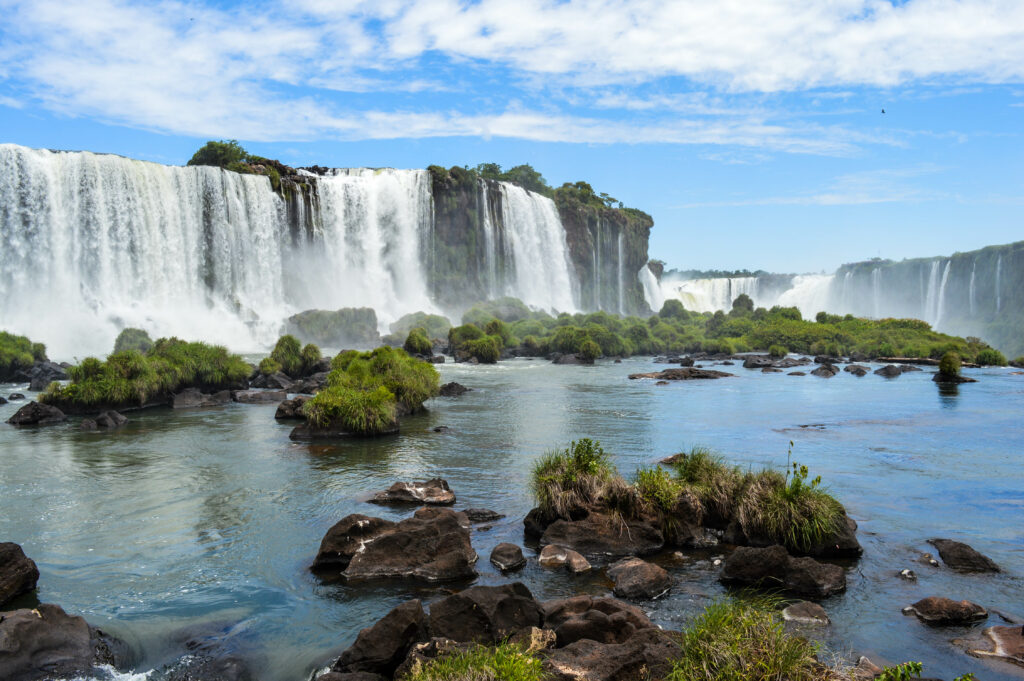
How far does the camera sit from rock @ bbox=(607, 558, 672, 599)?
837cm

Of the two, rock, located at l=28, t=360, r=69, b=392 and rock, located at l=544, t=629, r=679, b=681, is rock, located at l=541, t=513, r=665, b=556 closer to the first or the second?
rock, located at l=544, t=629, r=679, b=681

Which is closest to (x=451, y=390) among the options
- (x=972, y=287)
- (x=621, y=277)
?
(x=972, y=287)

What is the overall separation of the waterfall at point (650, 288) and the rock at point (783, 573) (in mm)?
109316

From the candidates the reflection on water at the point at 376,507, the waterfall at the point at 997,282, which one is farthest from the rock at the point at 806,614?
the waterfall at the point at 997,282

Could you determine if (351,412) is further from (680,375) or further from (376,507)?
(680,375)

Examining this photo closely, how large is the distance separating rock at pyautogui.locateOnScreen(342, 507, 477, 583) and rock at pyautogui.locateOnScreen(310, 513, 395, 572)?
15 cm

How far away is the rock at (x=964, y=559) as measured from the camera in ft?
31.0

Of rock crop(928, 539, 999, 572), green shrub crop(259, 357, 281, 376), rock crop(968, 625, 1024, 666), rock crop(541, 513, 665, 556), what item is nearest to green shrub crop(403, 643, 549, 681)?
rock crop(541, 513, 665, 556)

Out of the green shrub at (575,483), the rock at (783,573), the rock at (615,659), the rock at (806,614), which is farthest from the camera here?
the green shrub at (575,483)

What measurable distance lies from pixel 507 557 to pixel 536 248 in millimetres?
78777

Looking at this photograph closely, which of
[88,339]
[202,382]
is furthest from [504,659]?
[88,339]

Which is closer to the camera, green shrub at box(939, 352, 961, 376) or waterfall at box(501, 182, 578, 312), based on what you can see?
green shrub at box(939, 352, 961, 376)

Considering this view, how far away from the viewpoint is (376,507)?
41.1 ft

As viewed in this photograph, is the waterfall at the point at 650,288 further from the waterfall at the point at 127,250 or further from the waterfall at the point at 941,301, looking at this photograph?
the waterfall at the point at 127,250
